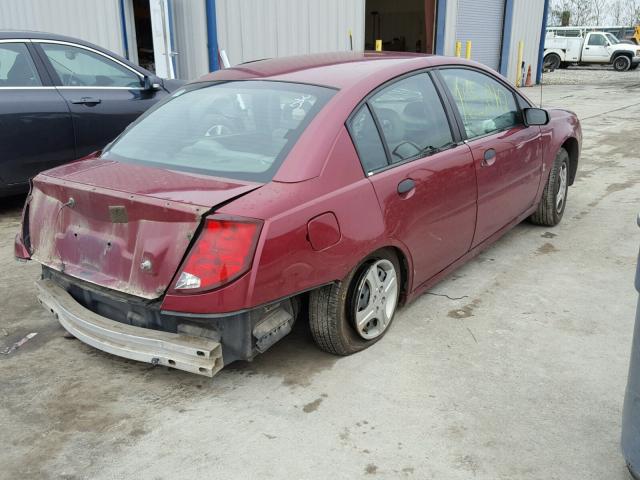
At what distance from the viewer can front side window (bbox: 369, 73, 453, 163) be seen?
3295mm

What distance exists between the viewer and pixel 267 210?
2.57 meters

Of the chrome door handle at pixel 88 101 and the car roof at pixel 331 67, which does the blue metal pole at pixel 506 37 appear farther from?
the car roof at pixel 331 67

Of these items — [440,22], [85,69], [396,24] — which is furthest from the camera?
[396,24]

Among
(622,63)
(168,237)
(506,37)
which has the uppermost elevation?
(506,37)

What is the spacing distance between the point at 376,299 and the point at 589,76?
25.4 m

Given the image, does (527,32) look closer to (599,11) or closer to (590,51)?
(590,51)

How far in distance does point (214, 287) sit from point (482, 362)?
4.93 ft

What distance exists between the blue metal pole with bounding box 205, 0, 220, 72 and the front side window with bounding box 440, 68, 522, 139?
6.65 meters

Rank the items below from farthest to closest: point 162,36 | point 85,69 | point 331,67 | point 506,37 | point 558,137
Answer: point 506,37, point 162,36, point 85,69, point 558,137, point 331,67

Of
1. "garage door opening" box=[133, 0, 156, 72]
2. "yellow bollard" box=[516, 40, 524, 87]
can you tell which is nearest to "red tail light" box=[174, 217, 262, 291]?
"garage door opening" box=[133, 0, 156, 72]

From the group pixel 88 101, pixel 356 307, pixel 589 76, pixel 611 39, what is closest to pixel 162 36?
pixel 88 101

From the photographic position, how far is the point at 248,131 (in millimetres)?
3131

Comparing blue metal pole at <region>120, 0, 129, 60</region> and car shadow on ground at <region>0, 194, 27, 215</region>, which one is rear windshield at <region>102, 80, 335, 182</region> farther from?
blue metal pole at <region>120, 0, 129, 60</region>

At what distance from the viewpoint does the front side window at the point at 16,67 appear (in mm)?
5336
